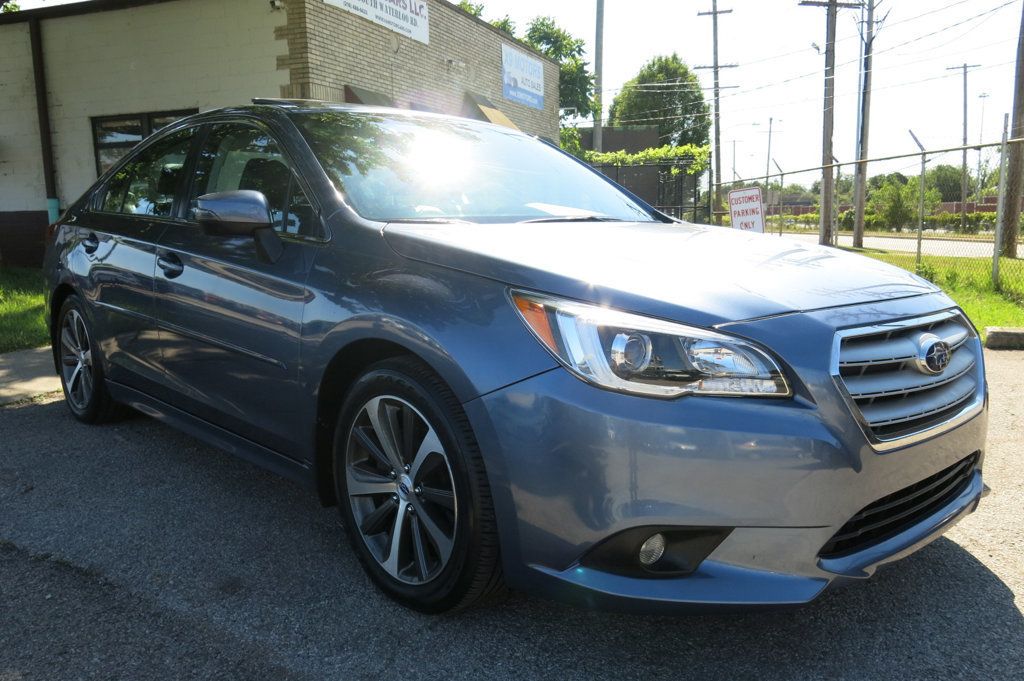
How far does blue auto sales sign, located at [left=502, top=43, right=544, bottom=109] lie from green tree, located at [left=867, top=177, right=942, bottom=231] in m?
16.5

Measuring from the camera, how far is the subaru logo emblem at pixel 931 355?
227 cm

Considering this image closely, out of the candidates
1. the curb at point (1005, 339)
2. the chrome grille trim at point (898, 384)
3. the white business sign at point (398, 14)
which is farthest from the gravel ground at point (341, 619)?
the white business sign at point (398, 14)

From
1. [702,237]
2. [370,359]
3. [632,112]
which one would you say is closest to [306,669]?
[370,359]

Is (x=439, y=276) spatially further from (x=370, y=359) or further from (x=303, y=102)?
(x=303, y=102)

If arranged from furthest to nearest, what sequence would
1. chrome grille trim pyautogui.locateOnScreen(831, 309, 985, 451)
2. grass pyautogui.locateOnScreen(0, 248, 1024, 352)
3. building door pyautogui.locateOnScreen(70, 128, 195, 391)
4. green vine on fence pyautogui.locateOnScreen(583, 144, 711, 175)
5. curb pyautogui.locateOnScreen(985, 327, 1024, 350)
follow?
green vine on fence pyautogui.locateOnScreen(583, 144, 711, 175), grass pyautogui.locateOnScreen(0, 248, 1024, 352), curb pyautogui.locateOnScreen(985, 327, 1024, 350), building door pyautogui.locateOnScreen(70, 128, 195, 391), chrome grille trim pyautogui.locateOnScreen(831, 309, 985, 451)

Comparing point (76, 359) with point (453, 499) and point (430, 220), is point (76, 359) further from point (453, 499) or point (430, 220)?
point (453, 499)

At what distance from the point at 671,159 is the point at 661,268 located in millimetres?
23573

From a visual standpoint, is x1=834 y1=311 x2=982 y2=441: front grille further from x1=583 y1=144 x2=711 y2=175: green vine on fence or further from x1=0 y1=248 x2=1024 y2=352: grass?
x1=583 y1=144 x2=711 y2=175: green vine on fence

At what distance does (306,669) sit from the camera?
7.36 feet

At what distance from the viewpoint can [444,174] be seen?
3.16 metres

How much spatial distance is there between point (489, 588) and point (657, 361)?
87 centimetres

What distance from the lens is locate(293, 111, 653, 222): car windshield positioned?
2.92 metres

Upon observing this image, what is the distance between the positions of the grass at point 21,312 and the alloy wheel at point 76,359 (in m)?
2.86

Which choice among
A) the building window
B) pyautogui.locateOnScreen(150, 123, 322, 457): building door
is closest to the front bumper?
pyautogui.locateOnScreen(150, 123, 322, 457): building door
